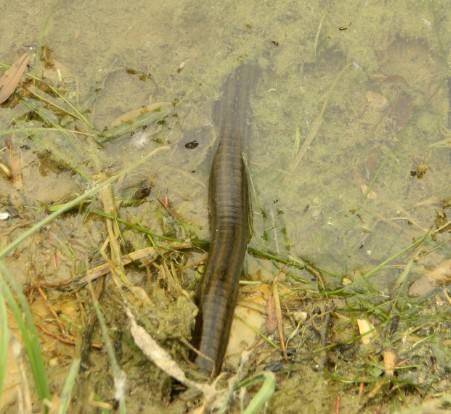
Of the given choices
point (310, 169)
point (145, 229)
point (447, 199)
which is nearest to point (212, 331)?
point (145, 229)

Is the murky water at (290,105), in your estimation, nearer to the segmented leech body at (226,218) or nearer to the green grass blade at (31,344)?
the segmented leech body at (226,218)

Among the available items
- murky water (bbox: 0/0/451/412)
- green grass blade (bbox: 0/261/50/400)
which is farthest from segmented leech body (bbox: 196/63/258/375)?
green grass blade (bbox: 0/261/50/400)

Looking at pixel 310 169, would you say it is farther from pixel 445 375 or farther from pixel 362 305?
pixel 445 375

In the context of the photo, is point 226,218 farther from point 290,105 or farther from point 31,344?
point 31,344

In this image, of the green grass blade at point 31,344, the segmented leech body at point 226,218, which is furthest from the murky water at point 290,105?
the green grass blade at point 31,344

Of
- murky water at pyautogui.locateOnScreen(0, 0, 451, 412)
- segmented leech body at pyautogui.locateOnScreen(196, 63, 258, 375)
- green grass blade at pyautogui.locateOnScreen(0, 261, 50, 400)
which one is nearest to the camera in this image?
green grass blade at pyautogui.locateOnScreen(0, 261, 50, 400)

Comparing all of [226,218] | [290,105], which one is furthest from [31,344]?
[290,105]

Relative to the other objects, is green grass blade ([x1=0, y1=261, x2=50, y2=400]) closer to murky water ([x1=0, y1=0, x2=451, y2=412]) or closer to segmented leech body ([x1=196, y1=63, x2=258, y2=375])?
segmented leech body ([x1=196, y1=63, x2=258, y2=375])
